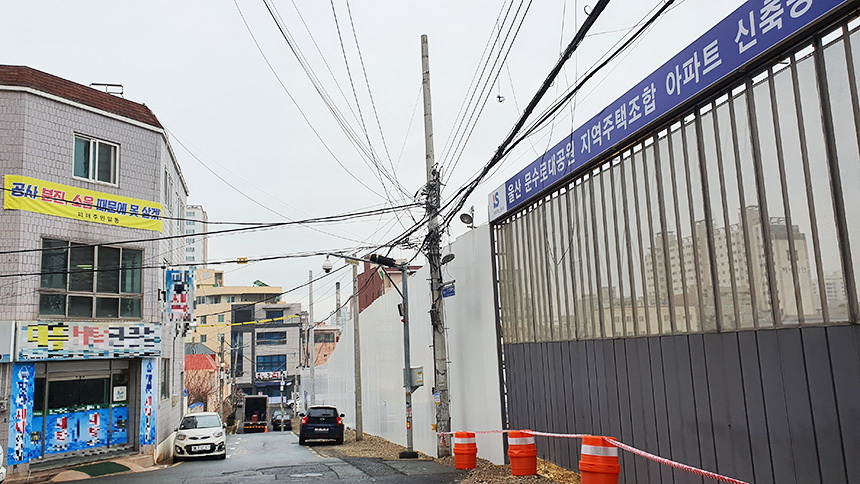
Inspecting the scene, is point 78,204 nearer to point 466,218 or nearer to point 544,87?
point 466,218

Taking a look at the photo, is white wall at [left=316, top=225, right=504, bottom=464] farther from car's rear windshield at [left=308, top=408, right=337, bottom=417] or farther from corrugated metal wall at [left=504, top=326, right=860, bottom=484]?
corrugated metal wall at [left=504, top=326, right=860, bottom=484]

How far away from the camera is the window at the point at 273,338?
8650 centimetres

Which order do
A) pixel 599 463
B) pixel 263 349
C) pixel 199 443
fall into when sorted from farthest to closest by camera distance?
pixel 263 349 → pixel 199 443 → pixel 599 463

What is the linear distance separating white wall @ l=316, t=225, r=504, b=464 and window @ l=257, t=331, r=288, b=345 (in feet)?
186

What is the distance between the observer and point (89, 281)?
20.1m

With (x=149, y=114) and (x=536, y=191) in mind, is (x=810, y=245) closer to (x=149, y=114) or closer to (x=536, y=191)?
(x=536, y=191)

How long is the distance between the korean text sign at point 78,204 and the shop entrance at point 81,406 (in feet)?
13.1

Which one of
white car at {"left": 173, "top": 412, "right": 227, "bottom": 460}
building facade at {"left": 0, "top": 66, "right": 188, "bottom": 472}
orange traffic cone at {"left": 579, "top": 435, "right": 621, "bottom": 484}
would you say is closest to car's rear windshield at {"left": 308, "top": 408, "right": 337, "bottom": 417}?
white car at {"left": 173, "top": 412, "right": 227, "bottom": 460}

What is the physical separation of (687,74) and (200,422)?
20354mm

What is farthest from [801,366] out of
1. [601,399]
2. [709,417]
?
[601,399]

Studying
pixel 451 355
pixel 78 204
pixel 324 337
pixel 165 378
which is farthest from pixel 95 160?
pixel 324 337

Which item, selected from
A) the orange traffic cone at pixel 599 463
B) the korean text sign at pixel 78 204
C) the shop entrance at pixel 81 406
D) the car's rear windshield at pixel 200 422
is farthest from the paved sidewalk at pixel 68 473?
the orange traffic cone at pixel 599 463

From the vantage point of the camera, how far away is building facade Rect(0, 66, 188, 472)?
60.2 feet

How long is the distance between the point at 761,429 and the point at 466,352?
10.0m
